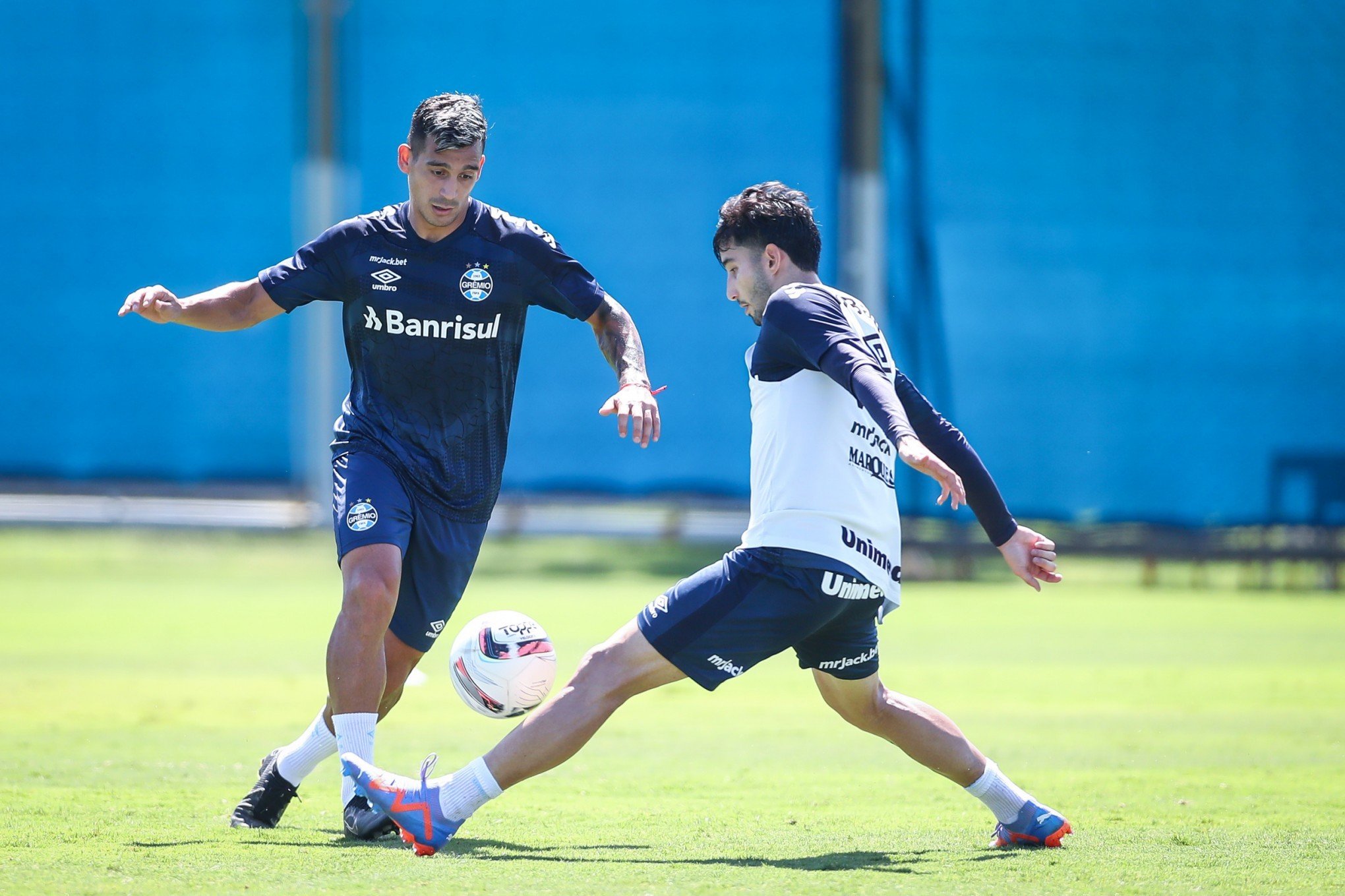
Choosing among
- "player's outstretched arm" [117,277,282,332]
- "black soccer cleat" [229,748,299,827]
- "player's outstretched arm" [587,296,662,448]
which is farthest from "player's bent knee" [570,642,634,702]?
"player's outstretched arm" [117,277,282,332]

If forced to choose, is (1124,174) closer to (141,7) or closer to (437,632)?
(141,7)

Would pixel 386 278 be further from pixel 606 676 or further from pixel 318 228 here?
pixel 318 228

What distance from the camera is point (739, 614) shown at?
477 cm

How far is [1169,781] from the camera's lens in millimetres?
6770

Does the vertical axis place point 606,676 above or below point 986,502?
below

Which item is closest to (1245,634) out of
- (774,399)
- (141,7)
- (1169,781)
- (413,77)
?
(1169,781)

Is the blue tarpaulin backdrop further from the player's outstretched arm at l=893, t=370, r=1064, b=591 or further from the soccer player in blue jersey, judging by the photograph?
the player's outstretched arm at l=893, t=370, r=1064, b=591

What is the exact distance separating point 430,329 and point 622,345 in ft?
2.46

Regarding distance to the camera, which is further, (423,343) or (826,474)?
(423,343)

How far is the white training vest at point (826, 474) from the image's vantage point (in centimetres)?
480

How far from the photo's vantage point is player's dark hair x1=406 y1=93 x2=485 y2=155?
553 centimetres

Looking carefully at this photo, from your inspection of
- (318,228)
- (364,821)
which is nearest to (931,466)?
(364,821)

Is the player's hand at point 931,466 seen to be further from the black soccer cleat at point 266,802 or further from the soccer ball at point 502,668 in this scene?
the black soccer cleat at point 266,802

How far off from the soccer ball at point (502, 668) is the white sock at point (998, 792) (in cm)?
163
